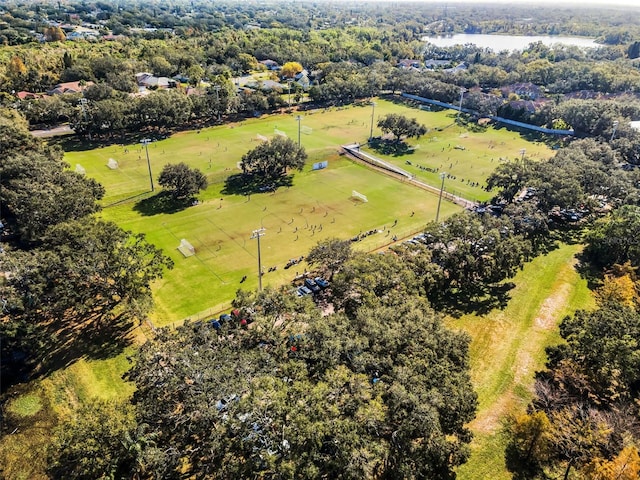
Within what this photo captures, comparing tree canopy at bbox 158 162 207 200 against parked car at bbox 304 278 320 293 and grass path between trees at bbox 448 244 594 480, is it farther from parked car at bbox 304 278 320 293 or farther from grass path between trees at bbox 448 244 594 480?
grass path between trees at bbox 448 244 594 480

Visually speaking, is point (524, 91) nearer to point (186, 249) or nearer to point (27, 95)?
point (186, 249)

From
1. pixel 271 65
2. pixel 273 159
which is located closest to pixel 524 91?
pixel 271 65

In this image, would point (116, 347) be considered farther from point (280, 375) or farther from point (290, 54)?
point (290, 54)

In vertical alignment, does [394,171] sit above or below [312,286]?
below

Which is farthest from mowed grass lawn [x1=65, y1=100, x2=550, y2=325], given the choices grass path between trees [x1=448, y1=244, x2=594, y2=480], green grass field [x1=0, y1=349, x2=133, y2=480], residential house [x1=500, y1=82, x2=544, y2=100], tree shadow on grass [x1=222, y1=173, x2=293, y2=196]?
residential house [x1=500, y1=82, x2=544, y2=100]

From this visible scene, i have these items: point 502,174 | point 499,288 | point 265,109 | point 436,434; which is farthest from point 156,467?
point 265,109
